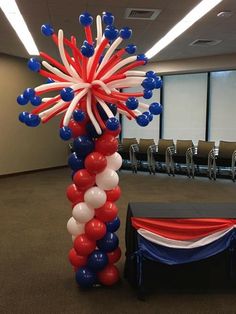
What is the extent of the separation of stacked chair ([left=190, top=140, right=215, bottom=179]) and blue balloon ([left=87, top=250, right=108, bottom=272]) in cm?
559

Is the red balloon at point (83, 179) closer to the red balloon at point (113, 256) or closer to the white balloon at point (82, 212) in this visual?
the white balloon at point (82, 212)

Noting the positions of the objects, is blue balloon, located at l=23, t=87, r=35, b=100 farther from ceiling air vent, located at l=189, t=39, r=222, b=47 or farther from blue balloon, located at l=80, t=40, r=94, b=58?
ceiling air vent, located at l=189, t=39, r=222, b=47

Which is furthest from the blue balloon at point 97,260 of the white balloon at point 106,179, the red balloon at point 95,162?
the red balloon at point 95,162

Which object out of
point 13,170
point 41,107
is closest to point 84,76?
point 41,107

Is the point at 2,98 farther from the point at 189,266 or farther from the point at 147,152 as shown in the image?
the point at 189,266

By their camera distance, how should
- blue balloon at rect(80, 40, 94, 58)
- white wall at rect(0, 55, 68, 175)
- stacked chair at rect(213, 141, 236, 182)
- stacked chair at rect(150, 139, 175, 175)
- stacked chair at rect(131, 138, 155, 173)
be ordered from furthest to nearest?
stacked chair at rect(131, 138, 155, 173)
stacked chair at rect(150, 139, 175, 175)
white wall at rect(0, 55, 68, 175)
stacked chair at rect(213, 141, 236, 182)
blue balloon at rect(80, 40, 94, 58)

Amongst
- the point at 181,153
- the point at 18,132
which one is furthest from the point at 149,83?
the point at 18,132

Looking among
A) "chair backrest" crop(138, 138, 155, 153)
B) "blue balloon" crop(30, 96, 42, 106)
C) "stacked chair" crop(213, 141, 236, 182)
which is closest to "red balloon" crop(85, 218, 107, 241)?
"blue balloon" crop(30, 96, 42, 106)

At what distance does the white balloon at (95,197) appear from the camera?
9.03ft

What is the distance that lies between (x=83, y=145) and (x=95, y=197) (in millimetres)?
432

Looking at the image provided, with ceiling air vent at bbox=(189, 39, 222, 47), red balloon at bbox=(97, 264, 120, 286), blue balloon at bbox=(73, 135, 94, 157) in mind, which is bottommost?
red balloon at bbox=(97, 264, 120, 286)

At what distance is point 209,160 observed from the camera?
7996 millimetres

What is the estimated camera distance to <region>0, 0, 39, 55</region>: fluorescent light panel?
14.4ft

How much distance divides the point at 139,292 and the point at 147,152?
20.4 feet
